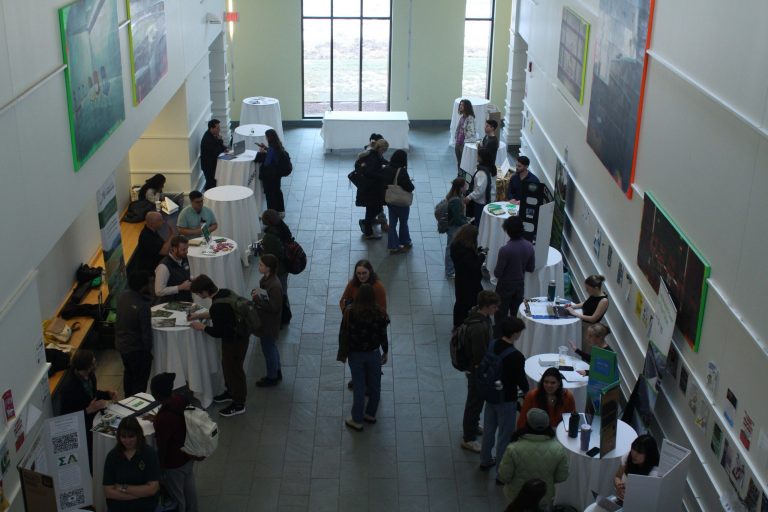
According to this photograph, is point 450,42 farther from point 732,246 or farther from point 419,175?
point 732,246

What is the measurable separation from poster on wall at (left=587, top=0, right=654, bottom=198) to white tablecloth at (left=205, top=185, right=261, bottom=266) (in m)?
4.30

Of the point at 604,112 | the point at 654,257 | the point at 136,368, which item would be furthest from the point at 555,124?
the point at 136,368

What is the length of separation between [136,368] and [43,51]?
289cm

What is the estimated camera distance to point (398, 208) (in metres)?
11.5

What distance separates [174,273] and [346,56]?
1396 cm

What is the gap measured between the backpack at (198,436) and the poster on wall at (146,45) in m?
4.24

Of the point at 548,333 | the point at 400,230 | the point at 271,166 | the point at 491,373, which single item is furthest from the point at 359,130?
the point at 491,373

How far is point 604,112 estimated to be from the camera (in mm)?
9078

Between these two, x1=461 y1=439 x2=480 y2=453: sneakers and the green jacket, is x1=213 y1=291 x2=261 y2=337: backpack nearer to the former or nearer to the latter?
x1=461 y1=439 x2=480 y2=453: sneakers

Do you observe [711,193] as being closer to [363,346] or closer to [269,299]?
[363,346]

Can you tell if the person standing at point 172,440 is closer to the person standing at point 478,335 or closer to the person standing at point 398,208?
the person standing at point 478,335

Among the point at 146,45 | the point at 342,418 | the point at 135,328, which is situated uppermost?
the point at 146,45

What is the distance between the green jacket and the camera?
5.91 meters

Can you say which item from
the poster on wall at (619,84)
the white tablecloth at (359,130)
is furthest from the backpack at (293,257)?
the white tablecloth at (359,130)
